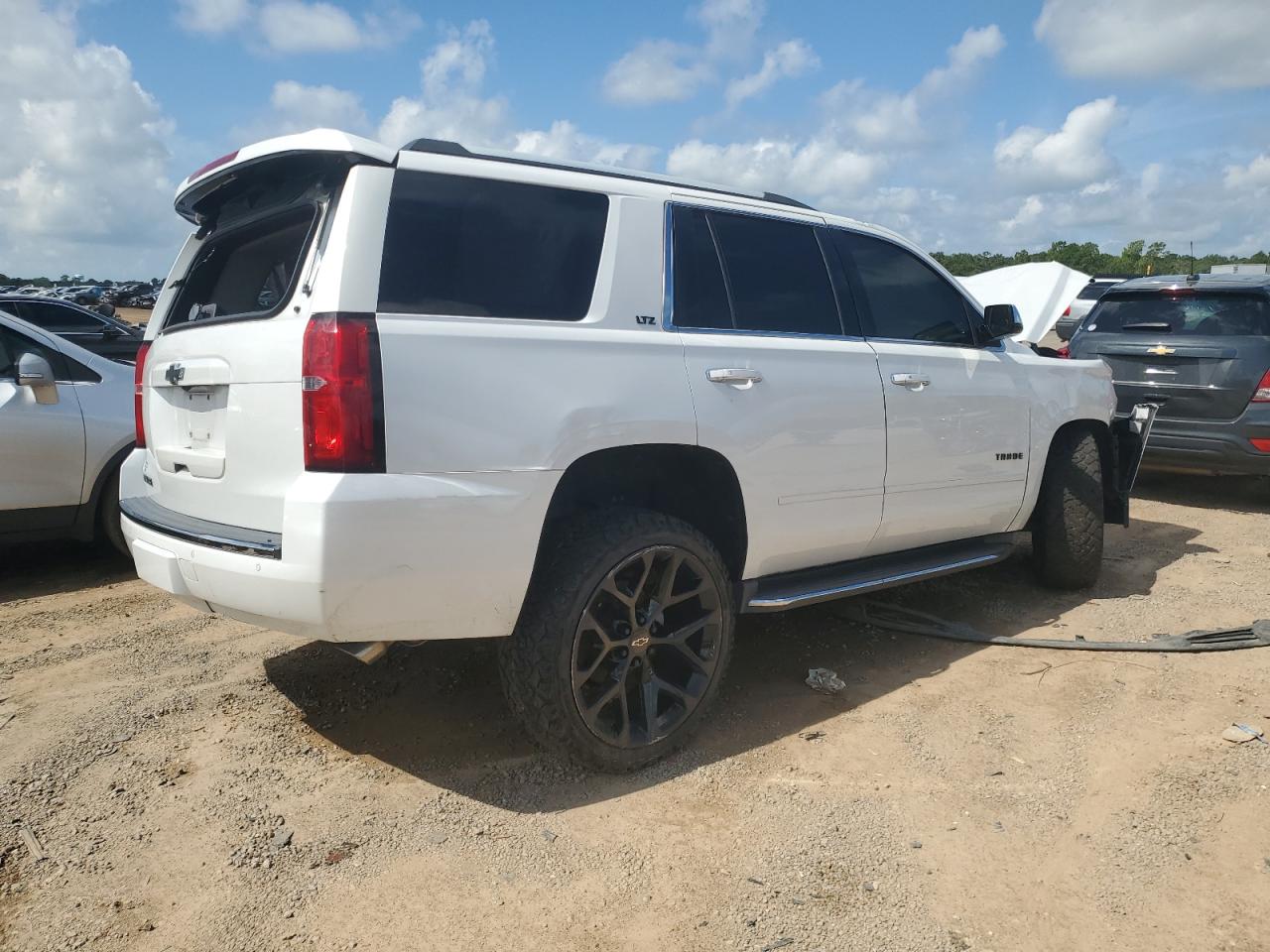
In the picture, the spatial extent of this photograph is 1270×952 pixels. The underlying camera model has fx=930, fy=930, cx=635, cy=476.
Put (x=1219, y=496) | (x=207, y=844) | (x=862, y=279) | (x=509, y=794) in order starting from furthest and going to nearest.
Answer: (x=1219, y=496)
(x=862, y=279)
(x=509, y=794)
(x=207, y=844)

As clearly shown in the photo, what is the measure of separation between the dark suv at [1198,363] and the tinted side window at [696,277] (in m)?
5.23

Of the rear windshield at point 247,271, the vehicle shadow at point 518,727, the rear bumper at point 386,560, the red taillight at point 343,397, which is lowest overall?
the vehicle shadow at point 518,727

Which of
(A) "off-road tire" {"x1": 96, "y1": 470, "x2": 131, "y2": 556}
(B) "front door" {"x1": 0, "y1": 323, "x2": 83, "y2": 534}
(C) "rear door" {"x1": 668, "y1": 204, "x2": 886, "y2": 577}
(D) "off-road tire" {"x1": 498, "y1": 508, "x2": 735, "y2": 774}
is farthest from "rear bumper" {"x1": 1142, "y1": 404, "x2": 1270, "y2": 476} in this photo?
(B) "front door" {"x1": 0, "y1": 323, "x2": 83, "y2": 534}

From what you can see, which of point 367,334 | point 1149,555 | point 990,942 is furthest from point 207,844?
point 1149,555

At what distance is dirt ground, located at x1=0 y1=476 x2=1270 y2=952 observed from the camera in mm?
2352

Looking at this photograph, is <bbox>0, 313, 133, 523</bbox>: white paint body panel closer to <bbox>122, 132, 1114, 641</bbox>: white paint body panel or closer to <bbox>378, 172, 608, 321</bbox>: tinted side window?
<bbox>122, 132, 1114, 641</bbox>: white paint body panel

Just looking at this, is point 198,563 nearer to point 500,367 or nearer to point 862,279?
point 500,367

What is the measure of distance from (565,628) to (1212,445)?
6.15 meters

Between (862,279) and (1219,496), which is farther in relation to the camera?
(1219,496)

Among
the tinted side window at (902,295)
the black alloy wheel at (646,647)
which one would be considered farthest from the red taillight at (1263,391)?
the black alloy wheel at (646,647)

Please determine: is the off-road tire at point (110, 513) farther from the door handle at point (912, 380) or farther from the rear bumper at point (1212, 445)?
the rear bumper at point (1212, 445)

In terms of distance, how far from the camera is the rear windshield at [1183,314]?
701cm

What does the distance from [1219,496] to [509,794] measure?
7229 mm

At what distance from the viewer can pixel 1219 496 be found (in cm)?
780
